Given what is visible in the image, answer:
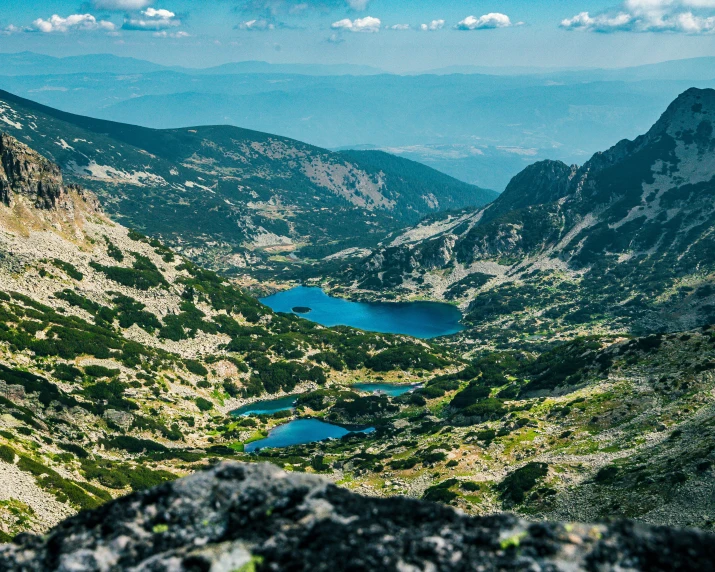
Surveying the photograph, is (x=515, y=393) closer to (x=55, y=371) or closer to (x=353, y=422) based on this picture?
(x=353, y=422)

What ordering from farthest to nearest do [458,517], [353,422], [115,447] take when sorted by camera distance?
[353,422]
[115,447]
[458,517]

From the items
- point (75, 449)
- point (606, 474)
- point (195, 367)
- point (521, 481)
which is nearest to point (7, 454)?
point (75, 449)

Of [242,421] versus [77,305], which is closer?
[242,421]

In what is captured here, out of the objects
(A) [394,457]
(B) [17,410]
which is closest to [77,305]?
(B) [17,410]

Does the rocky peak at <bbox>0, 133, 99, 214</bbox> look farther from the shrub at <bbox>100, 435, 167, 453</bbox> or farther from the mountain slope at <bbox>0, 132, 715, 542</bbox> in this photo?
the shrub at <bbox>100, 435, 167, 453</bbox>

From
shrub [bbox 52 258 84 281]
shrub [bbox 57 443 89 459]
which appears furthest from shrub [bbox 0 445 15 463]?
shrub [bbox 52 258 84 281]

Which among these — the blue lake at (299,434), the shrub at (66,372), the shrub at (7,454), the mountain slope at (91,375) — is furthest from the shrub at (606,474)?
the shrub at (66,372)
